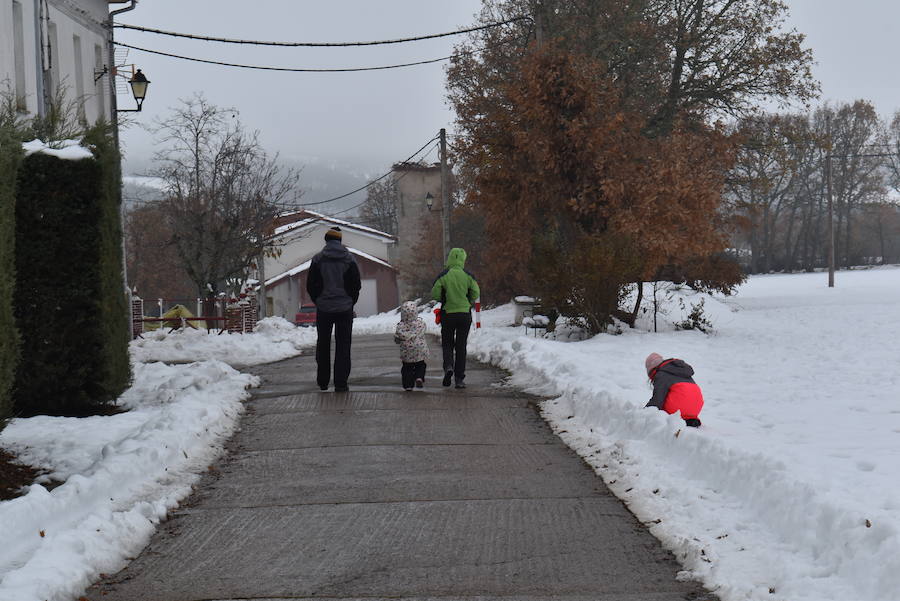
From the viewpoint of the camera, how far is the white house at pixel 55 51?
17.4 metres

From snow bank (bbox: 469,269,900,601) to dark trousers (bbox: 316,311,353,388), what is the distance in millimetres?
2211

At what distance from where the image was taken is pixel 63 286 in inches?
367

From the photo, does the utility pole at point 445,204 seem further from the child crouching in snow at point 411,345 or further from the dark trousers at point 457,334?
the child crouching in snow at point 411,345

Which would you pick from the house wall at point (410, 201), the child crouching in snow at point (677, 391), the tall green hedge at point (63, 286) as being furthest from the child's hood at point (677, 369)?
the house wall at point (410, 201)

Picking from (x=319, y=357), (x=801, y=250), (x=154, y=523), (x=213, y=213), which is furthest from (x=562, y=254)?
(x=801, y=250)

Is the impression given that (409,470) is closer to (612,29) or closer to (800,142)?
(612,29)

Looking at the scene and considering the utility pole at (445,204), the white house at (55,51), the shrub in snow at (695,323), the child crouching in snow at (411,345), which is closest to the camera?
the child crouching in snow at (411,345)

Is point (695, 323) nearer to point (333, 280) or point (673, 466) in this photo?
point (333, 280)

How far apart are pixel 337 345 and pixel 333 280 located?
75 centimetres

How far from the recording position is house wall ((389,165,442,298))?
71125mm

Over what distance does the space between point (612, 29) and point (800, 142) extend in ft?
26.2

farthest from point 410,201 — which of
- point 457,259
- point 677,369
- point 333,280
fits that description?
point 677,369

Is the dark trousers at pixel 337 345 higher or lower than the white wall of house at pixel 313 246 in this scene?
lower

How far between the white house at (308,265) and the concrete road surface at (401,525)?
55564 mm
